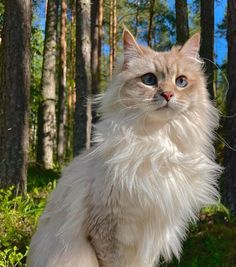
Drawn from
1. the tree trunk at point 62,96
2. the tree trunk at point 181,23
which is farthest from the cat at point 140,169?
the tree trunk at point 62,96

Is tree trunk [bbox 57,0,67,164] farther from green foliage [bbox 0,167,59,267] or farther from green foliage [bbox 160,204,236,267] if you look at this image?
green foliage [bbox 160,204,236,267]

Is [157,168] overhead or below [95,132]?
below

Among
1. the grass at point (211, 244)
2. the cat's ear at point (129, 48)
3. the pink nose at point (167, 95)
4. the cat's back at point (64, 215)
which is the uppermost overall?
the cat's ear at point (129, 48)

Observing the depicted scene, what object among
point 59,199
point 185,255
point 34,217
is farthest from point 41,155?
point 59,199

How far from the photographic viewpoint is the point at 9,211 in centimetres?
598

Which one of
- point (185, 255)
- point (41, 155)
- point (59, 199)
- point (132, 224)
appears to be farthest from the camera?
point (41, 155)

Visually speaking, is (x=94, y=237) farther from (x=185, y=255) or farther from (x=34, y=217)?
(x=34, y=217)

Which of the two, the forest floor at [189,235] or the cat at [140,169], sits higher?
the cat at [140,169]

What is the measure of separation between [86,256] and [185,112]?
1252 mm

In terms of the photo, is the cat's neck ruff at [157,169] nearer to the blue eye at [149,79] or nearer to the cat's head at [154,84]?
the cat's head at [154,84]

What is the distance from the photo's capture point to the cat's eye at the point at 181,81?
3.32 metres

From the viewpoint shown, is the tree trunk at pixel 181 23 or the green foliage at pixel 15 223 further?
the tree trunk at pixel 181 23

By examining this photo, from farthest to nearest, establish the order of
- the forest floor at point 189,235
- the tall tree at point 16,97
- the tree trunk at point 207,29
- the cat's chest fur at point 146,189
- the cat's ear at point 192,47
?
the tree trunk at point 207,29, the tall tree at point 16,97, the forest floor at point 189,235, the cat's ear at point 192,47, the cat's chest fur at point 146,189

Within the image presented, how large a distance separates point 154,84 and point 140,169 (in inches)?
24.3
